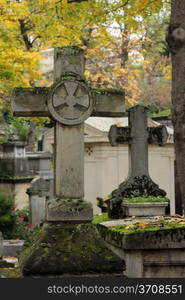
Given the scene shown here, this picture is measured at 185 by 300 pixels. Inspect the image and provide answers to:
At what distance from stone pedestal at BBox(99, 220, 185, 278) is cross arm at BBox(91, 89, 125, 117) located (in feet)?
4.38

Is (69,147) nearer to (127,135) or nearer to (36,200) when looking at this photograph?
(127,135)

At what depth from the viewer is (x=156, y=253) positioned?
14.7 feet

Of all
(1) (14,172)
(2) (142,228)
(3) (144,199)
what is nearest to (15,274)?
(2) (142,228)

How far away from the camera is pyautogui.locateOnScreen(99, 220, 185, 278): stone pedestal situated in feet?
14.5

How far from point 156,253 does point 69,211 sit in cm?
116

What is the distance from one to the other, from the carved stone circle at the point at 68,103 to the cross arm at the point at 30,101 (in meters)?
0.08

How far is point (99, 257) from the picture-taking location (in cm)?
378

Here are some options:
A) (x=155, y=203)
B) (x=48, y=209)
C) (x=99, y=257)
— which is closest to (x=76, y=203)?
(x=48, y=209)

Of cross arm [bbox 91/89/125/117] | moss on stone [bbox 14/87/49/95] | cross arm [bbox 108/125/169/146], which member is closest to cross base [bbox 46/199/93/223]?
cross arm [bbox 91/89/125/117]

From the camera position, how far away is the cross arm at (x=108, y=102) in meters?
4.26

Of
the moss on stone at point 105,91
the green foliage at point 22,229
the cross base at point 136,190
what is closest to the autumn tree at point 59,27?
the cross base at point 136,190

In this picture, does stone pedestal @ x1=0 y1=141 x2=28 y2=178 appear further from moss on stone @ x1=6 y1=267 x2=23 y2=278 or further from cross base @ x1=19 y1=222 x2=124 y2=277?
cross base @ x1=19 y1=222 x2=124 y2=277

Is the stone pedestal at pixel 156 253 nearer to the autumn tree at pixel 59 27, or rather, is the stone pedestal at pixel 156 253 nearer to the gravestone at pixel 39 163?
the autumn tree at pixel 59 27

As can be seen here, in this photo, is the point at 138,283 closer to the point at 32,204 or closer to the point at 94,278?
the point at 94,278
